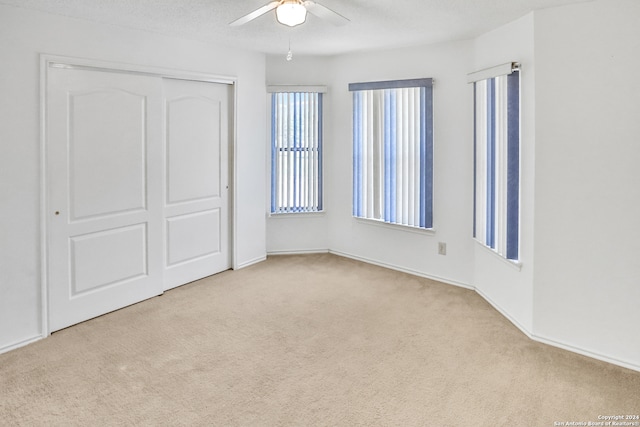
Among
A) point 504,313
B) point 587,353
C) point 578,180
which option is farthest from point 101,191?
point 587,353

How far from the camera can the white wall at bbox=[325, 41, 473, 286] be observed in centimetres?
412

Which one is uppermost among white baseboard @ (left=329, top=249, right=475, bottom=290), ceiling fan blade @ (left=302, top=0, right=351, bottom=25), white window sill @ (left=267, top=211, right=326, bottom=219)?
ceiling fan blade @ (left=302, top=0, right=351, bottom=25)

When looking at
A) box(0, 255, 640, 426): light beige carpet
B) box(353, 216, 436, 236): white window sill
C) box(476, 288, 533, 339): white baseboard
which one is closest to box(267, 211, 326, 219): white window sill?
box(353, 216, 436, 236): white window sill

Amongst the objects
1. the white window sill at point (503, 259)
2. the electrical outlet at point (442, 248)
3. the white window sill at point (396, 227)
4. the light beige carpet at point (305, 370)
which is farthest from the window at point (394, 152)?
the light beige carpet at point (305, 370)

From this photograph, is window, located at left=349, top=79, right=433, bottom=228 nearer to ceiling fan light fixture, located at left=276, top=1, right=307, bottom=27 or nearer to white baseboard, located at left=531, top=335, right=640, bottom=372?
white baseboard, located at left=531, top=335, right=640, bottom=372

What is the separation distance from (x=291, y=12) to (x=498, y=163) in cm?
203

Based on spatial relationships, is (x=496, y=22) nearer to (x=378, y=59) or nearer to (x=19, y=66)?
(x=378, y=59)

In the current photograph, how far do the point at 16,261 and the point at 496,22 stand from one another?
152 inches

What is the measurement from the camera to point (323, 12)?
105 inches

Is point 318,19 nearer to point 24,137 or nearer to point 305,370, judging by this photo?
point 24,137

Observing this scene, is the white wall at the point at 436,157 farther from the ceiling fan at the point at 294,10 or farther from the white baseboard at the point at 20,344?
the white baseboard at the point at 20,344

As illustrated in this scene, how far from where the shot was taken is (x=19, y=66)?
2.90 metres

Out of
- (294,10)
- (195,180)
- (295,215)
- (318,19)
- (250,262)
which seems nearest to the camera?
(294,10)

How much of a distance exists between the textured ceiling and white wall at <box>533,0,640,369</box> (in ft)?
0.93
